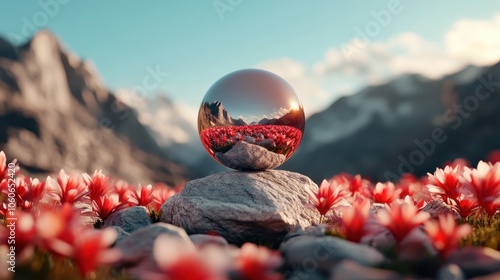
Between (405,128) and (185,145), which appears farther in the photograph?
(185,145)

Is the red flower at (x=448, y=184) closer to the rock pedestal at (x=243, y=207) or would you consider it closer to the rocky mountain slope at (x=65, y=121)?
the rock pedestal at (x=243, y=207)

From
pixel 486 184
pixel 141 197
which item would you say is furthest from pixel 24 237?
pixel 486 184

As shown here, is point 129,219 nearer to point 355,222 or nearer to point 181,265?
point 355,222

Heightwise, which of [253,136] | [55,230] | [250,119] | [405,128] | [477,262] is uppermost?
[405,128]

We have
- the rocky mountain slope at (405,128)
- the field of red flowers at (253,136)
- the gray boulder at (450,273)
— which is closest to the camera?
the gray boulder at (450,273)

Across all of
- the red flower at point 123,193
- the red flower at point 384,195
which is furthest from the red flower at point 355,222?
the red flower at point 123,193

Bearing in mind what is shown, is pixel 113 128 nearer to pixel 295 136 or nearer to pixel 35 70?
pixel 35 70

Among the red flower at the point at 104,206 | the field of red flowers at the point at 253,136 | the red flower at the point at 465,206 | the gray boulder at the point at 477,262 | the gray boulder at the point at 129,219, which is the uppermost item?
the field of red flowers at the point at 253,136

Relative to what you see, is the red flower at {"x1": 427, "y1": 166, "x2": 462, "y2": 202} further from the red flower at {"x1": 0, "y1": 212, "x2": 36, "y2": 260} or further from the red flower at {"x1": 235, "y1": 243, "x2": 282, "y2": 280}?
the red flower at {"x1": 0, "y1": 212, "x2": 36, "y2": 260}
